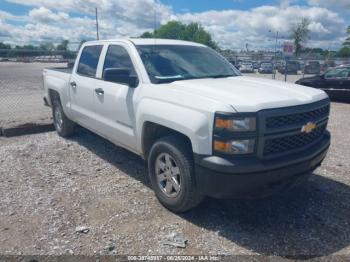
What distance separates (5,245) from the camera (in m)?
3.06

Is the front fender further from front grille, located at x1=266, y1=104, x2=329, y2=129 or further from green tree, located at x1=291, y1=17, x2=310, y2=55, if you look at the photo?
green tree, located at x1=291, y1=17, x2=310, y2=55

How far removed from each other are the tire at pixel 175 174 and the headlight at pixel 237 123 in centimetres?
56

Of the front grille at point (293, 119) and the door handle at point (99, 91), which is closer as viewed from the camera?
the front grille at point (293, 119)

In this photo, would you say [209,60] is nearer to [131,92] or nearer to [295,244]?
[131,92]

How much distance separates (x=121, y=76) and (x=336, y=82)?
34.4 ft

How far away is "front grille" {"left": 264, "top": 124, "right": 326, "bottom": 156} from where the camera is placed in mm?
3037

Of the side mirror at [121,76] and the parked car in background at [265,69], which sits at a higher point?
the side mirror at [121,76]

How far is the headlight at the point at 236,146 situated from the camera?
9.52 feet

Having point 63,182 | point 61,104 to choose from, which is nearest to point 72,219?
point 63,182

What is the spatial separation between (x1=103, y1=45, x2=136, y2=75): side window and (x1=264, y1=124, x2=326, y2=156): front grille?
1926 millimetres

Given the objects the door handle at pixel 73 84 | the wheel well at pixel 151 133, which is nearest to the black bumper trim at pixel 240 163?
the wheel well at pixel 151 133

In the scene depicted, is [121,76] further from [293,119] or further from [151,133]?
[293,119]

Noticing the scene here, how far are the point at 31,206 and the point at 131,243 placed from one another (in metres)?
1.48

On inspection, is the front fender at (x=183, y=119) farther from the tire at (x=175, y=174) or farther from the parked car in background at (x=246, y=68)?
the parked car in background at (x=246, y=68)
